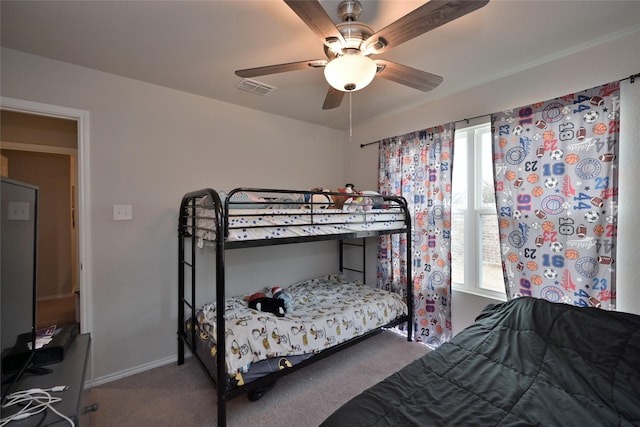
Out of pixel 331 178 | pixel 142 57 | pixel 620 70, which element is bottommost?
pixel 331 178

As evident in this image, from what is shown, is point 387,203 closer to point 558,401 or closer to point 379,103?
point 379,103

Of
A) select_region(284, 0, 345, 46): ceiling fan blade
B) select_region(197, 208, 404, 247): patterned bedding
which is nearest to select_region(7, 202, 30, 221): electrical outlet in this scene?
select_region(197, 208, 404, 247): patterned bedding

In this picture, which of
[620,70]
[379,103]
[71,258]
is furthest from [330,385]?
[71,258]

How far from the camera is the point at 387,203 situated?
2.89 m

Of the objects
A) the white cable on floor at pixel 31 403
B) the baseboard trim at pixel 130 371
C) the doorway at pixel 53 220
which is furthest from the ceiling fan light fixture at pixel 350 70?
the doorway at pixel 53 220

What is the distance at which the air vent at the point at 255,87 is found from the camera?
2.31m

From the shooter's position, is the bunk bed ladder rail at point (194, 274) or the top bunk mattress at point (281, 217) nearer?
the bunk bed ladder rail at point (194, 274)

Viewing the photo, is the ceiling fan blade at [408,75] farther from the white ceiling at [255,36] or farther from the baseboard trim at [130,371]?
the baseboard trim at [130,371]

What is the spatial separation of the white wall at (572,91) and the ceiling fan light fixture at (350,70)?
1524 mm

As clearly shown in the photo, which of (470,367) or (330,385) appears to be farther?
(330,385)

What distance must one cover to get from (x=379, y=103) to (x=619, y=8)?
1698mm

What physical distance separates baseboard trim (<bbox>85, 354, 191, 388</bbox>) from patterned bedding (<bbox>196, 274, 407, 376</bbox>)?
1.98ft

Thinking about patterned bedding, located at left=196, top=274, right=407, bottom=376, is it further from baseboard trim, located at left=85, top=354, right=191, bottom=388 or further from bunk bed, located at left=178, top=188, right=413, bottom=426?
baseboard trim, located at left=85, top=354, right=191, bottom=388

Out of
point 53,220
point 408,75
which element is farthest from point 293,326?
point 53,220
